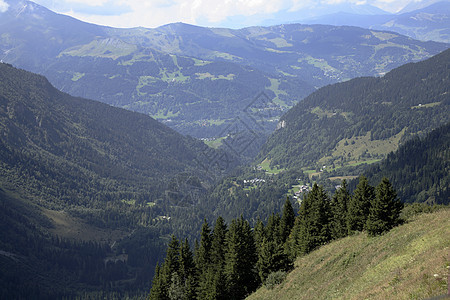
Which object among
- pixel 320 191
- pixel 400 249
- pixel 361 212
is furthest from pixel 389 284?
pixel 320 191

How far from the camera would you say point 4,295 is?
196250 mm

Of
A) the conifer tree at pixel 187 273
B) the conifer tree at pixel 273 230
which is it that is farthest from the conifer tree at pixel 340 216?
the conifer tree at pixel 187 273

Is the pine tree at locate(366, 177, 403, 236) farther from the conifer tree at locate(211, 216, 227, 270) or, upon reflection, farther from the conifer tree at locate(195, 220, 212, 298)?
the conifer tree at locate(211, 216, 227, 270)

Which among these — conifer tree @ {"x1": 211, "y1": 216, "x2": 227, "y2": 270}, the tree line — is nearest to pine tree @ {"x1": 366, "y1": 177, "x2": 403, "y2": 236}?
the tree line

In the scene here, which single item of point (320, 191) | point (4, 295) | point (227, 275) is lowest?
point (4, 295)

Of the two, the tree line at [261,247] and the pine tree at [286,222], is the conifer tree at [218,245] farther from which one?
the pine tree at [286,222]

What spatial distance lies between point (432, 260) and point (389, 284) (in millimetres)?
4915

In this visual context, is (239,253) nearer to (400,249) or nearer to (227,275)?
(227,275)

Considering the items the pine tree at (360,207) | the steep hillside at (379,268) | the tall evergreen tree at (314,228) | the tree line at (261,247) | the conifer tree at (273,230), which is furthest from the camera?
the conifer tree at (273,230)

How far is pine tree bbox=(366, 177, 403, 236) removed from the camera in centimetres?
6266

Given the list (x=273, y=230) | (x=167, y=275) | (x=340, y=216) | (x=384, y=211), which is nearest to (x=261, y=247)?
(x=340, y=216)

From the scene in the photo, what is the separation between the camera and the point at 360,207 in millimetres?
72562

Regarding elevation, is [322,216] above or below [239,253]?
above

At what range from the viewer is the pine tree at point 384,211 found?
2467 inches
